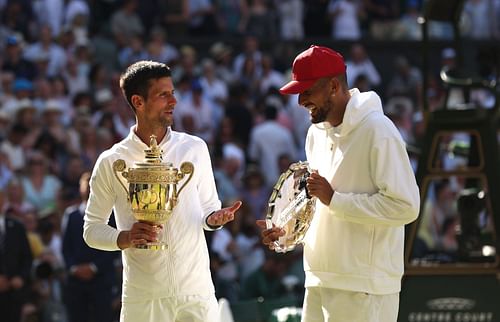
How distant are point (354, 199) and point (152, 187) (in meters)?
0.99

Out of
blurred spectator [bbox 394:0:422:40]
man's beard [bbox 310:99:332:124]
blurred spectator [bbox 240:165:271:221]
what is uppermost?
blurred spectator [bbox 394:0:422:40]

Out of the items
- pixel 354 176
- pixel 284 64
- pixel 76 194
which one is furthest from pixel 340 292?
pixel 284 64

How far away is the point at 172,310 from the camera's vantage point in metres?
6.82

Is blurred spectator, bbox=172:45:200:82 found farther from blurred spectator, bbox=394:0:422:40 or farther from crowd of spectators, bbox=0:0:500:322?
blurred spectator, bbox=394:0:422:40

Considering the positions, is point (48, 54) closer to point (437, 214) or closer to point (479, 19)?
point (437, 214)

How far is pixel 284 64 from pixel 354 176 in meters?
13.3

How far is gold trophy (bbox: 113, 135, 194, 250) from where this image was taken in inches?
259

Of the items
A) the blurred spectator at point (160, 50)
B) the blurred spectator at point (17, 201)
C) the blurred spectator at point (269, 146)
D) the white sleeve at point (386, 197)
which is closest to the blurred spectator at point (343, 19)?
the blurred spectator at point (160, 50)

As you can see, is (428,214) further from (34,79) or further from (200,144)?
(200,144)

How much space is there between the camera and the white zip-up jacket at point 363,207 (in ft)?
22.2

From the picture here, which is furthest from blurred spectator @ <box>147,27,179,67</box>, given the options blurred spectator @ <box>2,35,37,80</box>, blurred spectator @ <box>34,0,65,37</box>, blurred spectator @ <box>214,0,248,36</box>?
blurred spectator @ <box>214,0,248,36</box>

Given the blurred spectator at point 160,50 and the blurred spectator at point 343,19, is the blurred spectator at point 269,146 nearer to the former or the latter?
the blurred spectator at point 160,50

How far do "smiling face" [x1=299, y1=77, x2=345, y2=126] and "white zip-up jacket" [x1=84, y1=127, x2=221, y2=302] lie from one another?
584 millimetres

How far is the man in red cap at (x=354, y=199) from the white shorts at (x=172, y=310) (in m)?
0.48
